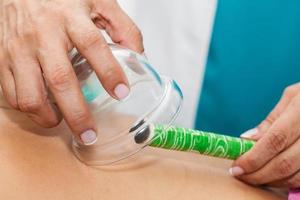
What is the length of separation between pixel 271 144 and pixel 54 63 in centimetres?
39

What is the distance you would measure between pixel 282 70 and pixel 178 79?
311 mm

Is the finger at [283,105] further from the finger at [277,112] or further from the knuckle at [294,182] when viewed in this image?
the knuckle at [294,182]

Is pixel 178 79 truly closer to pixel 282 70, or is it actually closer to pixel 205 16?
pixel 205 16

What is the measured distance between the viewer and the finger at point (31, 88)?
825 millimetres

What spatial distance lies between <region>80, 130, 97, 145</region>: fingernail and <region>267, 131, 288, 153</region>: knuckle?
0.30 metres

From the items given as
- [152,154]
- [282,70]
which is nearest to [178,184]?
[152,154]

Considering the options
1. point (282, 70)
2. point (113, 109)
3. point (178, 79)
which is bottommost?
point (178, 79)

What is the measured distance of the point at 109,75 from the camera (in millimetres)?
798

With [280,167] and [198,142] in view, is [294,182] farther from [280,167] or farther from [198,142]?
[198,142]

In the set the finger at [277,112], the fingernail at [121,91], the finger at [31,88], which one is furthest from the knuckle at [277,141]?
the finger at [31,88]

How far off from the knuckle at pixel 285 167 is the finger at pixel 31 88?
0.40 meters

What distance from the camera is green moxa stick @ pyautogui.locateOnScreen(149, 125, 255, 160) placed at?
843 mm

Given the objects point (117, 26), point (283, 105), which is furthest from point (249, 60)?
point (117, 26)

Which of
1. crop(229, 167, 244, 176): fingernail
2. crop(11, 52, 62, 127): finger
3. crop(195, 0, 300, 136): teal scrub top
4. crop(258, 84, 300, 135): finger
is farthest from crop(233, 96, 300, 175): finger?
crop(195, 0, 300, 136): teal scrub top
